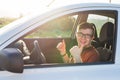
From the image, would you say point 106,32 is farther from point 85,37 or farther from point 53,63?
point 53,63

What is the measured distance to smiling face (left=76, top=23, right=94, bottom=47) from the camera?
4203mm

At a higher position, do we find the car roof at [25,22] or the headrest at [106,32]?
the car roof at [25,22]

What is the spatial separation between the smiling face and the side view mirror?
0.97 m

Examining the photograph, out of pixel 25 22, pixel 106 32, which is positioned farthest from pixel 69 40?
pixel 25 22

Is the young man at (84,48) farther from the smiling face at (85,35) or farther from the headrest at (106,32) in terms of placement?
the headrest at (106,32)

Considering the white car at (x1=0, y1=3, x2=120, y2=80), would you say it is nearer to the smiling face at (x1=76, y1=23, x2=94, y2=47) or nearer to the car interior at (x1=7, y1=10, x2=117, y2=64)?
the car interior at (x1=7, y1=10, x2=117, y2=64)

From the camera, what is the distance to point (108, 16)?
4.24m

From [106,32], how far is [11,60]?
128 cm

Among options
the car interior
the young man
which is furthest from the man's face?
the car interior

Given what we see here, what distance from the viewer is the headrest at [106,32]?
13.6 ft

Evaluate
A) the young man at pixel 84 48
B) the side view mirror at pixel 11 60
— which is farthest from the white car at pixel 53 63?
the young man at pixel 84 48

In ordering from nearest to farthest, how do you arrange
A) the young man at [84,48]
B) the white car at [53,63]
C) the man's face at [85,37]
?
the white car at [53,63], the young man at [84,48], the man's face at [85,37]

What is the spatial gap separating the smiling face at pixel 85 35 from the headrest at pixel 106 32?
149 millimetres

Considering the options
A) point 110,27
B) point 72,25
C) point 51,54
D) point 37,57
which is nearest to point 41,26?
point 37,57
